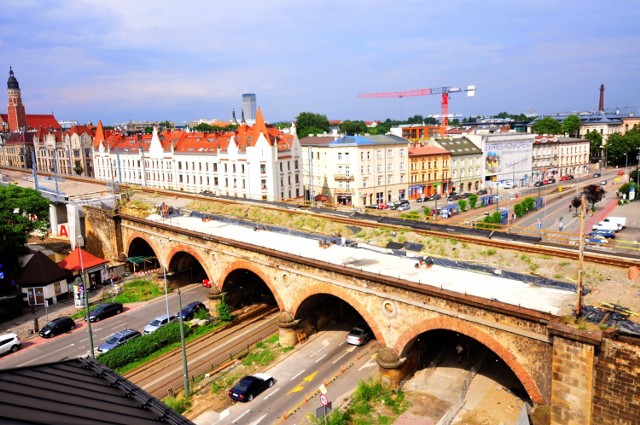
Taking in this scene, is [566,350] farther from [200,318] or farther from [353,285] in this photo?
[200,318]

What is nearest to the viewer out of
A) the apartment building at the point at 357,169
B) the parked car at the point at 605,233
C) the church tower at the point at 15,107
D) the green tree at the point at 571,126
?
the parked car at the point at 605,233

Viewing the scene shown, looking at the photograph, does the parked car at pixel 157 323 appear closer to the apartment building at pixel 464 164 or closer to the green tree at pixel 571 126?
the apartment building at pixel 464 164

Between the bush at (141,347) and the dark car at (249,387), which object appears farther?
the bush at (141,347)

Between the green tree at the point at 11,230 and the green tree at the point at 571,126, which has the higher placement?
the green tree at the point at 571,126

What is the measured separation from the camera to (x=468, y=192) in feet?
314

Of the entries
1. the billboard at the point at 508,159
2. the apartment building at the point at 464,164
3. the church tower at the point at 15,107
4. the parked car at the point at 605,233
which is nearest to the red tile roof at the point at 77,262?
the parked car at the point at 605,233

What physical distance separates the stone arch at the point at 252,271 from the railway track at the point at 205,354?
11.6ft

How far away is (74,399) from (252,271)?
2464cm

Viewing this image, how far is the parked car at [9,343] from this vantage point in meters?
35.4

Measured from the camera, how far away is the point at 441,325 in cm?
2416

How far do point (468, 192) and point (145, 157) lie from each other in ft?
215

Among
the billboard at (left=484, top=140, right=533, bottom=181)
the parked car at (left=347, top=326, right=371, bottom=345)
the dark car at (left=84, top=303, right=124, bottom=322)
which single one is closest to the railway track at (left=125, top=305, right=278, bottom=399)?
the parked car at (left=347, top=326, right=371, bottom=345)

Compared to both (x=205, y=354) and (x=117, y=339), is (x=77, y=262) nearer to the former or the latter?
(x=117, y=339)

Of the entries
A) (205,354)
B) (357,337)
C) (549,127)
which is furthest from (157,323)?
(549,127)
